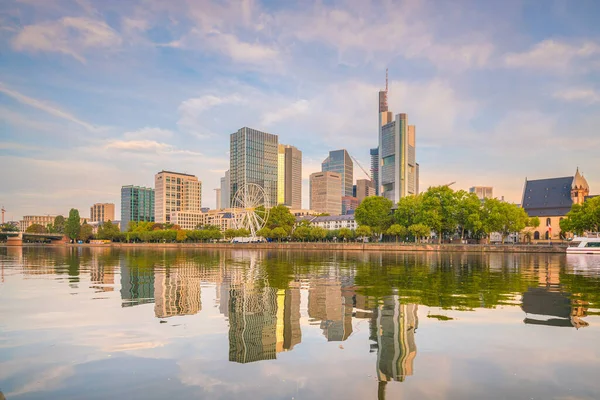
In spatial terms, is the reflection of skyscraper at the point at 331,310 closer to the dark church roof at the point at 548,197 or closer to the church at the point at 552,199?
the church at the point at 552,199

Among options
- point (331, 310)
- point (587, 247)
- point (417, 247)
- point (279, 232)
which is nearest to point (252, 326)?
point (331, 310)

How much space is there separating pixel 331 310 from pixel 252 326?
4543 mm

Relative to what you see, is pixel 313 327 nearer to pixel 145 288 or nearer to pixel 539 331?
pixel 539 331

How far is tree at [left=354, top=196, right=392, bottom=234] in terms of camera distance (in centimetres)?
14238

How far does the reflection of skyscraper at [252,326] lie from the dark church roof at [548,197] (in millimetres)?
163506

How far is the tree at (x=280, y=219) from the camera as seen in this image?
561ft

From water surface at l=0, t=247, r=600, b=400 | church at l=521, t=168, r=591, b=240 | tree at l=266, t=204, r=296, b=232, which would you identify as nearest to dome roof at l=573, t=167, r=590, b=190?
church at l=521, t=168, r=591, b=240

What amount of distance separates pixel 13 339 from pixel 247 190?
476 ft

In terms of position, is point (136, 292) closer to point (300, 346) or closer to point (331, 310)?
point (331, 310)

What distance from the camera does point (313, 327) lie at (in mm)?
15641

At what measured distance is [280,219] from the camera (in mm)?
172750

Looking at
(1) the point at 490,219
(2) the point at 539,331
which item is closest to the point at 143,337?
(2) the point at 539,331

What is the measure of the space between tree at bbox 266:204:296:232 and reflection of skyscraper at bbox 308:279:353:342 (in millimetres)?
142416

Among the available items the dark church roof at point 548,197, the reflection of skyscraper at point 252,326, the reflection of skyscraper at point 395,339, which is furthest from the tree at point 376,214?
the reflection of skyscraper at point 395,339
